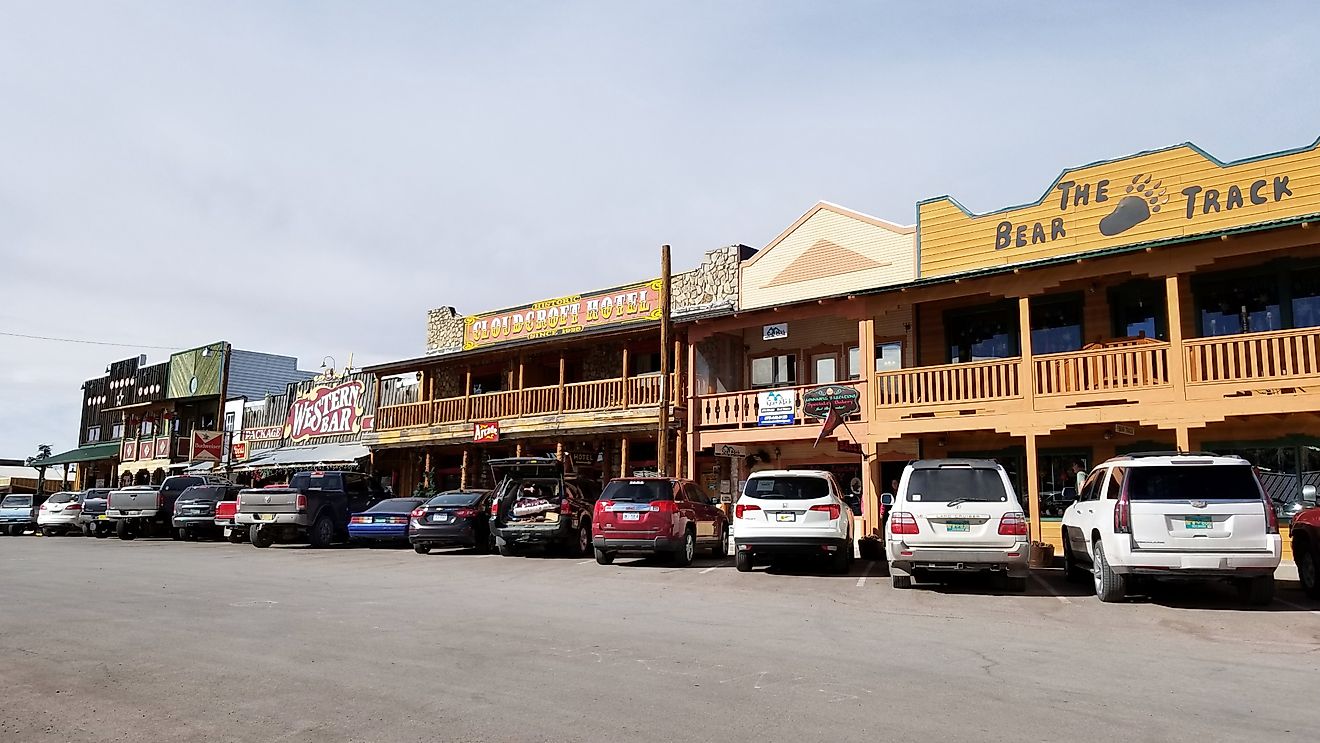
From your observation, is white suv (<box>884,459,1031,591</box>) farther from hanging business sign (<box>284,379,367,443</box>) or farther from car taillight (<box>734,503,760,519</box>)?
hanging business sign (<box>284,379,367,443</box>)

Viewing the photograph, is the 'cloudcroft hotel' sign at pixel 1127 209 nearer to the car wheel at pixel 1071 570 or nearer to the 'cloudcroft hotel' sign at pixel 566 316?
the car wheel at pixel 1071 570

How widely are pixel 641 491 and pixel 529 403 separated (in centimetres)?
1131

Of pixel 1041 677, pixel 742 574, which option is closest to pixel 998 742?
pixel 1041 677

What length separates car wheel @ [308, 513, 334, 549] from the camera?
2177 centimetres

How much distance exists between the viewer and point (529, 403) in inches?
1069

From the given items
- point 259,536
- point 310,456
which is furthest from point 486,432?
point 310,456

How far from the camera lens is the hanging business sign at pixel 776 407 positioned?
68.7 feet

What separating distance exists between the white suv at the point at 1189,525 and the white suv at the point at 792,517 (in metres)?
4.10

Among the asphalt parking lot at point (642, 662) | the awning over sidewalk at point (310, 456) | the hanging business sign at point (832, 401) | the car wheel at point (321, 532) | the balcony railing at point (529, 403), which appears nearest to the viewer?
the asphalt parking lot at point (642, 662)

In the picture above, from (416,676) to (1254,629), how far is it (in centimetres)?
824

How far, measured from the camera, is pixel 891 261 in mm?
22094

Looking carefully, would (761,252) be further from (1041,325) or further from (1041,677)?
(1041,677)

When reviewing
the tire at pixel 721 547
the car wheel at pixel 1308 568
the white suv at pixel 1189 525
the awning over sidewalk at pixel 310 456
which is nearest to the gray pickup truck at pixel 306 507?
the awning over sidewalk at pixel 310 456

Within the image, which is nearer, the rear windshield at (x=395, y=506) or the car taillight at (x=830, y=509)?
the car taillight at (x=830, y=509)
